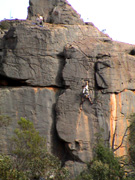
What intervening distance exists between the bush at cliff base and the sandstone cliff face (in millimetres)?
2499

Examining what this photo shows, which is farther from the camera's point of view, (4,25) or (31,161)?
(4,25)

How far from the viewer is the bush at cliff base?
55.0 feet

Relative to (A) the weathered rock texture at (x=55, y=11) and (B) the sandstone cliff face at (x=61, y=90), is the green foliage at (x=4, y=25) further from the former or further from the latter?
(B) the sandstone cliff face at (x=61, y=90)

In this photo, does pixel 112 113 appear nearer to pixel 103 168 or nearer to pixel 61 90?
pixel 61 90

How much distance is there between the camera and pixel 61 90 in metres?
22.4

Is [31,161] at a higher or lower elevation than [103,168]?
higher

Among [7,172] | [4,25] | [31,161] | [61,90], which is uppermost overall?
[4,25]

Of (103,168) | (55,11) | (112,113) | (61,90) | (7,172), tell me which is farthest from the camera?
(55,11)

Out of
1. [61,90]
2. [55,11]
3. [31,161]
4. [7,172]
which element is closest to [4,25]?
[55,11]

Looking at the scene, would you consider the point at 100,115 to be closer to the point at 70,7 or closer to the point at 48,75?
the point at 48,75

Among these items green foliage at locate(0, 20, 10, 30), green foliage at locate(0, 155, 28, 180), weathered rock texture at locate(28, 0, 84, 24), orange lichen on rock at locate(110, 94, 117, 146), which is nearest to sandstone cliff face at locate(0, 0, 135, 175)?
orange lichen on rock at locate(110, 94, 117, 146)

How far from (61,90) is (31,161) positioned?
5.79 meters

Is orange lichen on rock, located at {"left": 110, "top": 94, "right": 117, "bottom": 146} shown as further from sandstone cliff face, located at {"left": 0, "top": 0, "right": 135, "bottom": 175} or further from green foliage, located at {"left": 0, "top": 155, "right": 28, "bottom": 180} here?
green foliage, located at {"left": 0, "top": 155, "right": 28, "bottom": 180}

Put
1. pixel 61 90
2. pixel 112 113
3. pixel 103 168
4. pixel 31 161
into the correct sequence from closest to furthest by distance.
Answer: pixel 103 168
pixel 31 161
pixel 112 113
pixel 61 90
